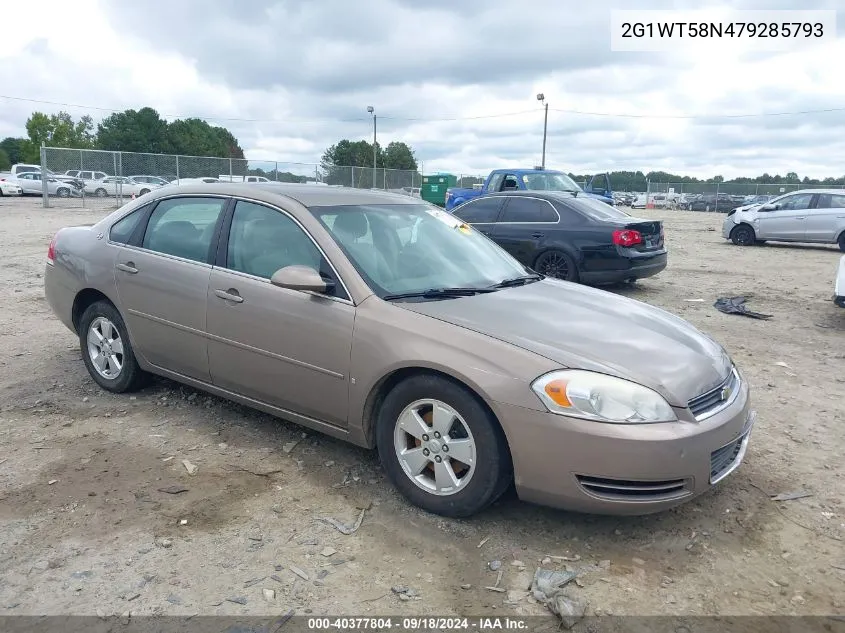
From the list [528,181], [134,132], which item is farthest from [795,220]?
[134,132]

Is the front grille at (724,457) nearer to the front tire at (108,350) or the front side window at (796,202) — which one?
the front tire at (108,350)

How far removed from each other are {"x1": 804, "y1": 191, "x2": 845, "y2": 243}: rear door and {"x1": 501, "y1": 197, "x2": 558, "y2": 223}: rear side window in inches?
404

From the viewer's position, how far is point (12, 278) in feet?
31.8

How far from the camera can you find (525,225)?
965 cm

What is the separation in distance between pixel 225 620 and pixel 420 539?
0.94 metres

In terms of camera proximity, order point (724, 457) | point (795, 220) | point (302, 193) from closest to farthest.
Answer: point (724, 457), point (302, 193), point (795, 220)

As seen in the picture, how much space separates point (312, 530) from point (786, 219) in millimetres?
17097

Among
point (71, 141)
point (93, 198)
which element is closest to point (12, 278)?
point (93, 198)

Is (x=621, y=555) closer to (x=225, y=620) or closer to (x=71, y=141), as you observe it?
(x=225, y=620)

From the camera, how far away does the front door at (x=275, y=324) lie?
3.55m

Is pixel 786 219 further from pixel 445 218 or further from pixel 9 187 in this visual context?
pixel 9 187

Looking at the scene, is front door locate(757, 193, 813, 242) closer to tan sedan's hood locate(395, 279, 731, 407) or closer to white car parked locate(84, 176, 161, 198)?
tan sedan's hood locate(395, 279, 731, 407)

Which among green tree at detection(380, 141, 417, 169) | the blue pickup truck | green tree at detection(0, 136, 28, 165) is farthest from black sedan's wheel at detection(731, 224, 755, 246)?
green tree at detection(0, 136, 28, 165)

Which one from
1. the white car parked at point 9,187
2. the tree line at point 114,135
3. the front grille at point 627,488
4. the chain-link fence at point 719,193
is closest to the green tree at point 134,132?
the tree line at point 114,135
